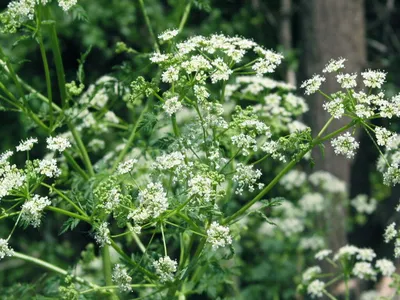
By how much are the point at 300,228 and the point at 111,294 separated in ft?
13.1

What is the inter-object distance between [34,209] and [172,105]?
65 centimetres

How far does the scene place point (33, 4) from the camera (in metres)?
3.05

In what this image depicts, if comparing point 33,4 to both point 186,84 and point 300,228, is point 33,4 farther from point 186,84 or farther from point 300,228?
point 300,228

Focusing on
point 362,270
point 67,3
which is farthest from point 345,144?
point 67,3

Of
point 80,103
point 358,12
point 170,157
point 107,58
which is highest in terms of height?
point 358,12

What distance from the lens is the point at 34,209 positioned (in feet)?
8.32

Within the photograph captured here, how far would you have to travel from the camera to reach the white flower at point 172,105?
2.72 meters

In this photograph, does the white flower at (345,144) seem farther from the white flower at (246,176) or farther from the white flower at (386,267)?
the white flower at (386,267)

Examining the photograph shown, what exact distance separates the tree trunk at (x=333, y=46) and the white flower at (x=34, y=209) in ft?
14.7

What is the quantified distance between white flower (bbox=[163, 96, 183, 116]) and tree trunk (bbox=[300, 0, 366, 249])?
4.15m

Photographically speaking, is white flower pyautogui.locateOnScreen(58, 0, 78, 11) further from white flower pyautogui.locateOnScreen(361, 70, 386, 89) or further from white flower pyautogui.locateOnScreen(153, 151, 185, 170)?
white flower pyautogui.locateOnScreen(361, 70, 386, 89)

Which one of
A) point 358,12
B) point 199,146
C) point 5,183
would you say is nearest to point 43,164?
point 5,183

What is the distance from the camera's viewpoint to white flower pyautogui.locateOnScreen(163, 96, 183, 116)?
2.72 meters

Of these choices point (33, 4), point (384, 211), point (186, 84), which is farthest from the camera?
point (384, 211)
